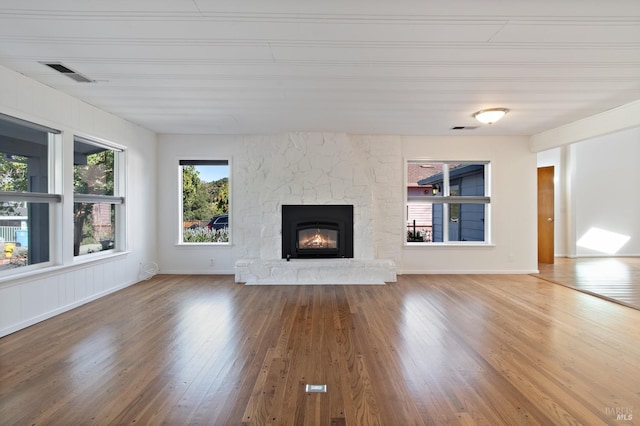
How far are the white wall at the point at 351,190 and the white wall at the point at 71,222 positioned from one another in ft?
1.32

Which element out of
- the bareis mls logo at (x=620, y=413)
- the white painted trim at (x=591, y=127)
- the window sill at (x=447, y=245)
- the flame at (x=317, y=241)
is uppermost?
the white painted trim at (x=591, y=127)

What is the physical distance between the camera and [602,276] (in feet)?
18.4

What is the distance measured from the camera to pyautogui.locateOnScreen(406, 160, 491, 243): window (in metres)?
5.95

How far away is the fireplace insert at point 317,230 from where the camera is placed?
555cm

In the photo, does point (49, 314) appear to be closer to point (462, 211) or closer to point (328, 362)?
point (328, 362)

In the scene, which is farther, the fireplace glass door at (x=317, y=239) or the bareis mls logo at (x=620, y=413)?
the fireplace glass door at (x=317, y=239)

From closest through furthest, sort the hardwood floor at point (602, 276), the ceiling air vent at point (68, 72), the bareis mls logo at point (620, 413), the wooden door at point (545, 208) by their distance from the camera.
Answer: the bareis mls logo at point (620, 413) < the ceiling air vent at point (68, 72) < the hardwood floor at point (602, 276) < the wooden door at point (545, 208)

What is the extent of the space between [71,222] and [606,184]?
1147cm

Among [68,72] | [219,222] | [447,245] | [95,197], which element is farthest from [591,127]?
[95,197]

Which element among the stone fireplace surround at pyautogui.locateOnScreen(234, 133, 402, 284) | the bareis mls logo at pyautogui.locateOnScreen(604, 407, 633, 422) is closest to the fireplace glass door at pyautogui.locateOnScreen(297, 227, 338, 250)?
the stone fireplace surround at pyautogui.locateOnScreen(234, 133, 402, 284)

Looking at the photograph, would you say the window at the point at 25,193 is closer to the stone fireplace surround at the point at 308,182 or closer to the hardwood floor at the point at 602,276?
the stone fireplace surround at the point at 308,182

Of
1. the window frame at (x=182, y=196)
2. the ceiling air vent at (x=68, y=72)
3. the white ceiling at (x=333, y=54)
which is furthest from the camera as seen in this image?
the window frame at (x=182, y=196)

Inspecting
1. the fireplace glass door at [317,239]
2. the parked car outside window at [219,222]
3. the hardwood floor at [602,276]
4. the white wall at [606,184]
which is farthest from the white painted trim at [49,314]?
the white wall at [606,184]

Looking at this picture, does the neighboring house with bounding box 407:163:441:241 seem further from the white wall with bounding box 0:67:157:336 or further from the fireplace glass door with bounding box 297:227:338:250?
the white wall with bounding box 0:67:157:336
